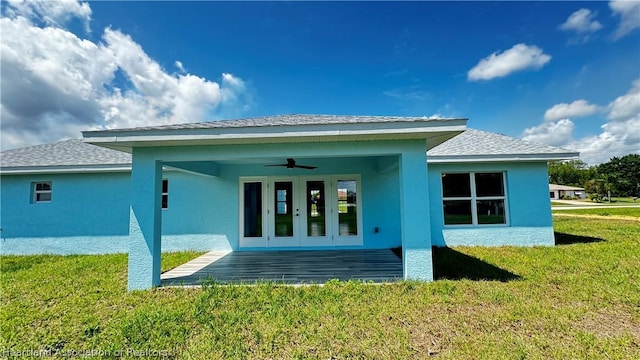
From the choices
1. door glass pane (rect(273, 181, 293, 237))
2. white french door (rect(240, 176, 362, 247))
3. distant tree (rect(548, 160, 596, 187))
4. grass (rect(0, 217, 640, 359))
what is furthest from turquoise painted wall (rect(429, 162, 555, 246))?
distant tree (rect(548, 160, 596, 187))

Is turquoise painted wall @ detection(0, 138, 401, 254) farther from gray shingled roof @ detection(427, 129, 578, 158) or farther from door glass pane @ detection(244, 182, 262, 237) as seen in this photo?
gray shingled roof @ detection(427, 129, 578, 158)

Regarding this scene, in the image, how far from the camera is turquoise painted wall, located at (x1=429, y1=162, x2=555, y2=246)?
834 centimetres

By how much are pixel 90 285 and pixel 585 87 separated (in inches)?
941

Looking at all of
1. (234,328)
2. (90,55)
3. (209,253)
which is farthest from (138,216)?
(90,55)

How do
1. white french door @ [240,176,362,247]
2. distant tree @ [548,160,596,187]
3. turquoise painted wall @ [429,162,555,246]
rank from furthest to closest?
1. distant tree @ [548,160,596,187]
2. white french door @ [240,176,362,247]
3. turquoise painted wall @ [429,162,555,246]

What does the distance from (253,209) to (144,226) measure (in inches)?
167

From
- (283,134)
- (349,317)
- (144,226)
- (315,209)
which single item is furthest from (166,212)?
(349,317)

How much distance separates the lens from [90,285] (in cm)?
534

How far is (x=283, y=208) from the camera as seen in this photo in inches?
355

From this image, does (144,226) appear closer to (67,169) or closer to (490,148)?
(67,169)

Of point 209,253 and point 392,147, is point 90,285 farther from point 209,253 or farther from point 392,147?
point 392,147

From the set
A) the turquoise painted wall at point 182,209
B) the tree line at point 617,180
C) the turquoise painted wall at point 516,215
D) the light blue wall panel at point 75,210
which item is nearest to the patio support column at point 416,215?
the turquoise painted wall at point 182,209

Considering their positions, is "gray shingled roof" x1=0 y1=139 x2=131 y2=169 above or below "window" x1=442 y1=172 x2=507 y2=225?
above

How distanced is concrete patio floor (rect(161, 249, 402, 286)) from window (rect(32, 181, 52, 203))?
6.28 metres
